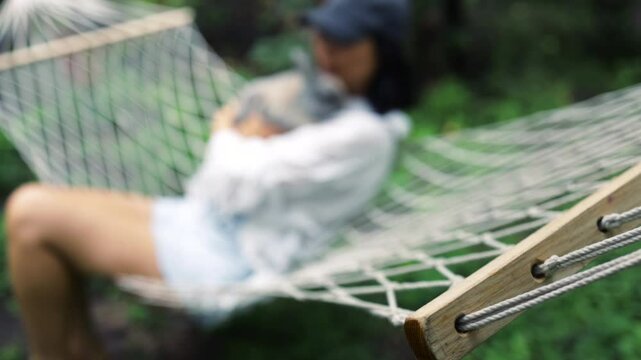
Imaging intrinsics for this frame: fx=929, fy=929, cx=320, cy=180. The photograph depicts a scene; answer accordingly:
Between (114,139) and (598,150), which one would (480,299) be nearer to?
(598,150)

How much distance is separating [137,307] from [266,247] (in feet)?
2.44

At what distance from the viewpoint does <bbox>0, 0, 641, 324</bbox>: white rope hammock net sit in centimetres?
147

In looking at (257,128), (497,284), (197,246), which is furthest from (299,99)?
(497,284)

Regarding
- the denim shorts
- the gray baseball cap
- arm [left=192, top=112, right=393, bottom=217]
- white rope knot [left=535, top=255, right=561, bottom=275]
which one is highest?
white rope knot [left=535, top=255, right=561, bottom=275]

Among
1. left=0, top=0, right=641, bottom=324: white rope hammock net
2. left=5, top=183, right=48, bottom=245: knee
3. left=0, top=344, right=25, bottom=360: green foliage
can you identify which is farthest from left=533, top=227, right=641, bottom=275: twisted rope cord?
left=0, top=344, right=25, bottom=360: green foliage

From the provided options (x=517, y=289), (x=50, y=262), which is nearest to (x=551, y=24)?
(x=50, y=262)

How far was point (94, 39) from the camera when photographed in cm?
211

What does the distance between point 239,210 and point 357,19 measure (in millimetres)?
398

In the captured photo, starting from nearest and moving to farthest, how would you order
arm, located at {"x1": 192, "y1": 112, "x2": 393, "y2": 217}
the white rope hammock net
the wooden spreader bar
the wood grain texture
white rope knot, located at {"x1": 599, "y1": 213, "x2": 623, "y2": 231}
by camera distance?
1. the wooden spreader bar
2. white rope knot, located at {"x1": 599, "y1": 213, "x2": 623, "y2": 231}
3. the white rope hammock net
4. arm, located at {"x1": 192, "y1": 112, "x2": 393, "y2": 217}
5. the wood grain texture

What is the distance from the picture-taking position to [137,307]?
224cm

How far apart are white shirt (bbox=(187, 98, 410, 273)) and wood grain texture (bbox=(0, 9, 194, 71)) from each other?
0.55m

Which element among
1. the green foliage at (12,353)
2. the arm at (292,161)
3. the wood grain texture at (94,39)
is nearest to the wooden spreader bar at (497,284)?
the arm at (292,161)

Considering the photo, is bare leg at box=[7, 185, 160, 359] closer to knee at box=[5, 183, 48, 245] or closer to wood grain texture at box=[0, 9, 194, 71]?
knee at box=[5, 183, 48, 245]

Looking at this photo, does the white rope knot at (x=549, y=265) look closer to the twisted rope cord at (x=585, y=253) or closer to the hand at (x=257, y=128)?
the twisted rope cord at (x=585, y=253)
